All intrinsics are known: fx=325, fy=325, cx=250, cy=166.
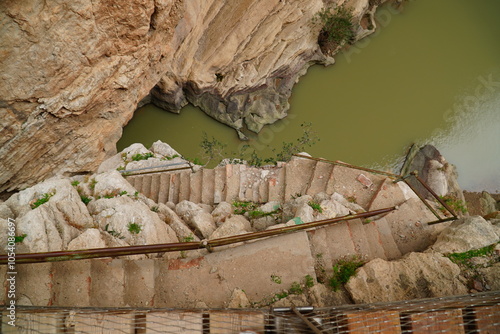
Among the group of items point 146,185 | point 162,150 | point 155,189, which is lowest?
point 155,189

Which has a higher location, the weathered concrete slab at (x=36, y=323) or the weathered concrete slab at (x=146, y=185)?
the weathered concrete slab at (x=146, y=185)

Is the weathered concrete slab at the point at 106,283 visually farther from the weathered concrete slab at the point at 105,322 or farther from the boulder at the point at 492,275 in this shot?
the boulder at the point at 492,275

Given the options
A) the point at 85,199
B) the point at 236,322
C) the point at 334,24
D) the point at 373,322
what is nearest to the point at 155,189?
the point at 85,199

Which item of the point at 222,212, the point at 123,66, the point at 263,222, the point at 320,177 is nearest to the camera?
the point at 263,222

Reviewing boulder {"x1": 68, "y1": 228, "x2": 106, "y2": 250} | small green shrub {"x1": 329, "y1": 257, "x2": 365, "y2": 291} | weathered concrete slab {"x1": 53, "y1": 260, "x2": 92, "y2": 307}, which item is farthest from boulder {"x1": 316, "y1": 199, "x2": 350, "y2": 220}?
weathered concrete slab {"x1": 53, "y1": 260, "x2": 92, "y2": 307}

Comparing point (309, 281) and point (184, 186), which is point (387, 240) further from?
point (184, 186)

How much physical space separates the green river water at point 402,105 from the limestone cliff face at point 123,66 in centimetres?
71

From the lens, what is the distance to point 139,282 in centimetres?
367

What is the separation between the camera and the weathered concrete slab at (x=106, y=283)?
3.50 meters

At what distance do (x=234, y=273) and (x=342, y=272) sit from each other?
123 centimetres

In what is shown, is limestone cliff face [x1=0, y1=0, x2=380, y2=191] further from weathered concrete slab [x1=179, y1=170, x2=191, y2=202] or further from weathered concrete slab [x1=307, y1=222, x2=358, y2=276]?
weathered concrete slab [x1=307, y1=222, x2=358, y2=276]

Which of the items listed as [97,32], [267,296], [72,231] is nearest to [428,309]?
[267,296]

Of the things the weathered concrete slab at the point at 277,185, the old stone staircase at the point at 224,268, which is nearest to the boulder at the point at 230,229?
the old stone staircase at the point at 224,268

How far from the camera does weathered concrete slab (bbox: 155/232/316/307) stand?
12.0ft
